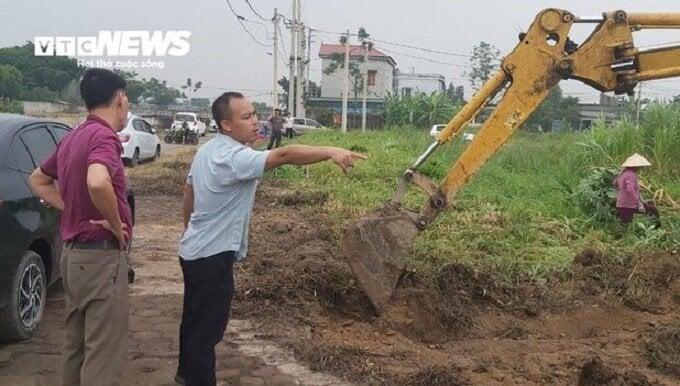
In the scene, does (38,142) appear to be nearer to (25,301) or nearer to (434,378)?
(25,301)

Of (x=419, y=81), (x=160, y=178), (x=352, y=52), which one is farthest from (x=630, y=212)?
(x=419, y=81)

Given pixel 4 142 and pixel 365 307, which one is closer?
pixel 4 142

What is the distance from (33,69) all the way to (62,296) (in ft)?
185

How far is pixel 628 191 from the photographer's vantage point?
27.8 ft

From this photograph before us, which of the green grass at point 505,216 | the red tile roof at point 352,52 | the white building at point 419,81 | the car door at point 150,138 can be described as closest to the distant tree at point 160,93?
the red tile roof at point 352,52

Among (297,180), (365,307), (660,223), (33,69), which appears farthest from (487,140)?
(33,69)

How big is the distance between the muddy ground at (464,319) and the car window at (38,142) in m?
1.51

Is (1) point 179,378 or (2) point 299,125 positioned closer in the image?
(1) point 179,378

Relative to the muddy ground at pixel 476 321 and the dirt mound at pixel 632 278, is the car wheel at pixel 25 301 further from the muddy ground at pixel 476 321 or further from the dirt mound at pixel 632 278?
the dirt mound at pixel 632 278

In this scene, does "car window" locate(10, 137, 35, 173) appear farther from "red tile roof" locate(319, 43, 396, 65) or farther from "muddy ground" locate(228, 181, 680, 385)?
"red tile roof" locate(319, 43, 396, 65)

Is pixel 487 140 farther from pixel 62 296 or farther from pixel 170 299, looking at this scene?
pixel 62 296

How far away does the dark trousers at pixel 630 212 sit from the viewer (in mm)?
8516

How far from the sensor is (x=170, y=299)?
598cm

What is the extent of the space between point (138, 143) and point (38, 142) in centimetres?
1436
